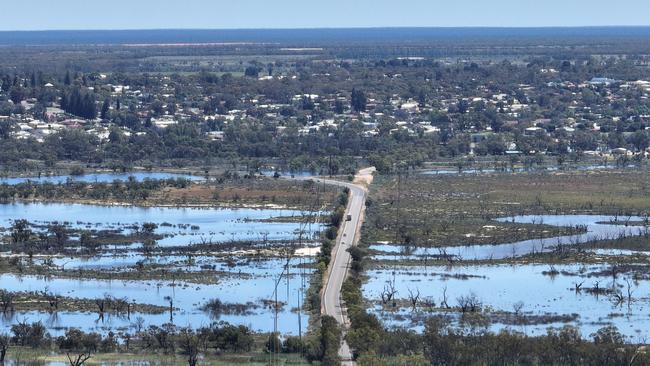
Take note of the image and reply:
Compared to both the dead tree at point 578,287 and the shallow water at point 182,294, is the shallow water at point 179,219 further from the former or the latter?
the dead tree at point 578,287

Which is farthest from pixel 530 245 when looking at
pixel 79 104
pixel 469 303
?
pixel 79 104

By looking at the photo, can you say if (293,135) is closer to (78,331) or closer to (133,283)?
(133,283)

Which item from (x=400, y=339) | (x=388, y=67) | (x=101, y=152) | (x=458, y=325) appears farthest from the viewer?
(x=388, y=67)

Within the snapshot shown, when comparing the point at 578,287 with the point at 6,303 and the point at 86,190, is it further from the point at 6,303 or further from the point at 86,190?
the point at 86,190

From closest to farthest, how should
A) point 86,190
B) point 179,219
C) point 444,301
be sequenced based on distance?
point 444,301 < point 179,219 < point 86,190

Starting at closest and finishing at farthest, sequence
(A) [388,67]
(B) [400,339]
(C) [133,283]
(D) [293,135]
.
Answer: (B) [400,339] < (C) [133,283] < (D) [293,135] < (A) [388,67]

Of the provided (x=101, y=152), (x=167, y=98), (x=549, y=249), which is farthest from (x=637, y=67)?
(x=549, y=249)

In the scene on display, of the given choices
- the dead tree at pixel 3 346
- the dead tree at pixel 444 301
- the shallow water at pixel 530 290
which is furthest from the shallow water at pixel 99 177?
the dead tree at pixel 3 346
